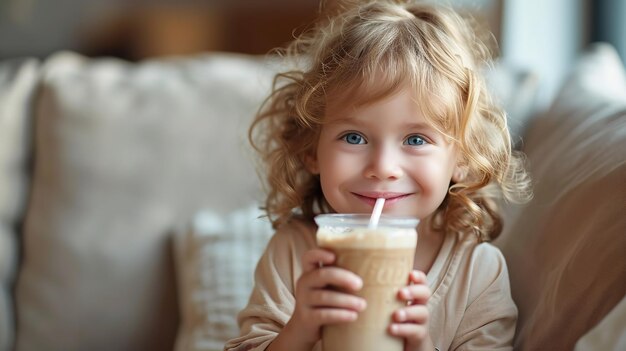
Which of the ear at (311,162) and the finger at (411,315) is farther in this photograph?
the ear at (311,162)

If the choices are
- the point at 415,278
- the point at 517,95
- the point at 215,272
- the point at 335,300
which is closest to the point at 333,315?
the point at 335,300

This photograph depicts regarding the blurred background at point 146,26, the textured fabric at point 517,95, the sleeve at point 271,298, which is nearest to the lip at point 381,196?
the sleeve at point 271,298

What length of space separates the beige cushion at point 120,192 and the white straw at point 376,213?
2.78 feet

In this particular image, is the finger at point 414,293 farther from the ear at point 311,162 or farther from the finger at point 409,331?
the ear at point 311,162

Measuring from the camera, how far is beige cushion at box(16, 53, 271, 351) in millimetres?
1923

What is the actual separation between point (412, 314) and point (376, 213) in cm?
15

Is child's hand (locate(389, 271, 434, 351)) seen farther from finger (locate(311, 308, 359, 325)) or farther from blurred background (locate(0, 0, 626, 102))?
blurred background (locate(0, 0, 626, 102))

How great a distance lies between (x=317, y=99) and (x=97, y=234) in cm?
85

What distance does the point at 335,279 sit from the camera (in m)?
1.04

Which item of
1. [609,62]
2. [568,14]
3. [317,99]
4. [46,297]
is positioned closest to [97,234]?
[46,297]

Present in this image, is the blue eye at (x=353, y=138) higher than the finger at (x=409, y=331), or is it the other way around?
the blue eye at (x=353, y=138)

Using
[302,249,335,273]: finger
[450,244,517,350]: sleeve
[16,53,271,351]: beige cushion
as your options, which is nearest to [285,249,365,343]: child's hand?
[302,249,335,273]: finger

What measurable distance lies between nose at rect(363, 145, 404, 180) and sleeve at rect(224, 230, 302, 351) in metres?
0.25

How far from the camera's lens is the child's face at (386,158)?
123 cm
